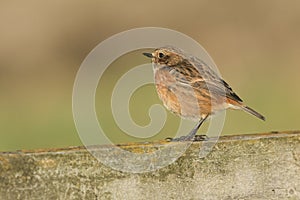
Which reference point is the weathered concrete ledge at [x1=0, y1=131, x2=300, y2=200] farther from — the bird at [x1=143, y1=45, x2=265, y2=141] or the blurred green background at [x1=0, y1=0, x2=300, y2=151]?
the blurred green background at [x1=0, y1=0, x2=300, y2=151]

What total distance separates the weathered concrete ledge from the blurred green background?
27.2 feet

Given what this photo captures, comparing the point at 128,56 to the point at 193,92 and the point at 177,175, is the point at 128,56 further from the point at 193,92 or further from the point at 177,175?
the point at 177,175

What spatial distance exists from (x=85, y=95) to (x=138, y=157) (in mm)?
10516

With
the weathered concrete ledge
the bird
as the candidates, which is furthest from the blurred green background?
the weathered concrete ledge

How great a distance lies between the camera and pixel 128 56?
17812mm

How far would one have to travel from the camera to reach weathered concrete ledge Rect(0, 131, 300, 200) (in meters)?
4.45

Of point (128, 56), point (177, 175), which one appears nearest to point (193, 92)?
point (177, 175)

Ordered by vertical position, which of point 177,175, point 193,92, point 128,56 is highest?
point 128,56

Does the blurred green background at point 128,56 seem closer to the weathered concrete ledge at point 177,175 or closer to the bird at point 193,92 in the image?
the bird at point 193,92

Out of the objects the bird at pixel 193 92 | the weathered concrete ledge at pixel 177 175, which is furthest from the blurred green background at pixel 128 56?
the weathered concrete ledge at pixel 177 175

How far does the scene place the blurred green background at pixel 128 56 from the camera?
14102 mm

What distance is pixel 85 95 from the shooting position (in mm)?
15164

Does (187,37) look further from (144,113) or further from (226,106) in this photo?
(226,106)

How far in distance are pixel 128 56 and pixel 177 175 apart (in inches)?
521
